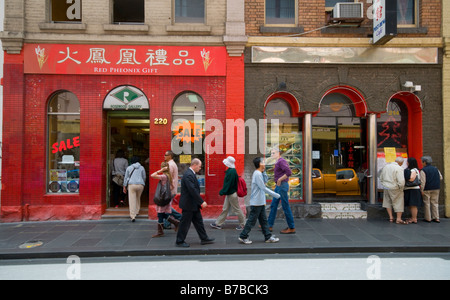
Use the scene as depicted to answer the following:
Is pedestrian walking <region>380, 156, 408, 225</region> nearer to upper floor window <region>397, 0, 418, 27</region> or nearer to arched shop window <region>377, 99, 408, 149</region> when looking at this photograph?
arched shop window <region>377, 99, 408, 149</region>

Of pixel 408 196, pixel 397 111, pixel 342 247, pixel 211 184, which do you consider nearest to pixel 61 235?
pixel 211 184

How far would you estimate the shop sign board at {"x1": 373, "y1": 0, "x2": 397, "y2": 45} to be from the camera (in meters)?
8.84

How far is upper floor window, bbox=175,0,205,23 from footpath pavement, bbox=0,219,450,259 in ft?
21.2

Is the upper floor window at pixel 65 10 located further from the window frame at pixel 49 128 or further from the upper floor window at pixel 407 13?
the upper floor window at pixel 407 13

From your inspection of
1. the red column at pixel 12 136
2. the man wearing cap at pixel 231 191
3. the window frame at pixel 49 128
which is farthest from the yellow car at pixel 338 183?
the red column at pixel 12 136

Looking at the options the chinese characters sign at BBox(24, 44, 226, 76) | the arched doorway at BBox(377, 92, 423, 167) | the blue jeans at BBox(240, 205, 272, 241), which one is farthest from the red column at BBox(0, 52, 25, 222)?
the arched doorway at BBox(377, 92, 423, 167)

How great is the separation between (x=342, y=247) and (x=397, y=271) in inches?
52.9

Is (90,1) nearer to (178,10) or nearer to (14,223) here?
(178,10)

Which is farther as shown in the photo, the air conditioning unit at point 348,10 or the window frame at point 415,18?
the window frame at point 415,18

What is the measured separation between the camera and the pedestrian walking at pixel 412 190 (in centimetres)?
885

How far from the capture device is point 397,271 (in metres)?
5.36

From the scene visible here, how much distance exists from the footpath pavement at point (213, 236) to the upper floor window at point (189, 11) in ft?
21.2

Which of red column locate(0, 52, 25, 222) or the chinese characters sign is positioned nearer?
red column locate(0, 52, 25, 222)

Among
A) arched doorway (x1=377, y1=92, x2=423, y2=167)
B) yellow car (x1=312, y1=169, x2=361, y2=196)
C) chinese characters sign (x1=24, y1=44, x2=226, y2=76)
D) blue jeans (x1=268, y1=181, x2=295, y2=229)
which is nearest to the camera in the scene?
blue jeans (x1=268, y1=181, x2=295, y2=229)
